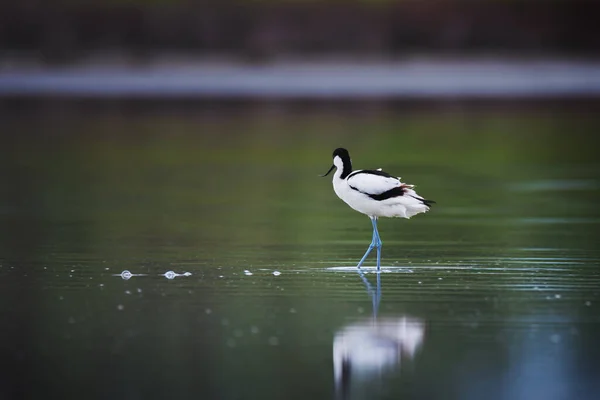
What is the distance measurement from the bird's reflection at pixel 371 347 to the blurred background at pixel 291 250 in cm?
2

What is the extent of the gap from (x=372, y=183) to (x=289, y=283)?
127 cm

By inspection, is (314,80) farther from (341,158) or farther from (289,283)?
(289,283)

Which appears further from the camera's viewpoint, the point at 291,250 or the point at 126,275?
the point at 291,250

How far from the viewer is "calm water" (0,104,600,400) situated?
7.68 meters

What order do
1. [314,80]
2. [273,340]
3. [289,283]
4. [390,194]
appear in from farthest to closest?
[314,80], [390,194], [289,283], [273,340]

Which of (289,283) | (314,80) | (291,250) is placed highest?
(314,80)

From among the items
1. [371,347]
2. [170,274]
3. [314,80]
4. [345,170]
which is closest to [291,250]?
[345,170]

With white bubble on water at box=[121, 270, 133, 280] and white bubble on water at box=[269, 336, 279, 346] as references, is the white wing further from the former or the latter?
white bubble on water at box=[269, 336, 279, 346]

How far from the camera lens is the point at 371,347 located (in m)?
8.34

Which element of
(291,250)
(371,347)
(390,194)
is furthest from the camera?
(291,250)

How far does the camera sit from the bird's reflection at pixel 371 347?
25.1ft

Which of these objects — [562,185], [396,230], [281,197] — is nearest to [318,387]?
[396,230]

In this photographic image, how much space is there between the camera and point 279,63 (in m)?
51.3

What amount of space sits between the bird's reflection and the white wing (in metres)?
2.16
